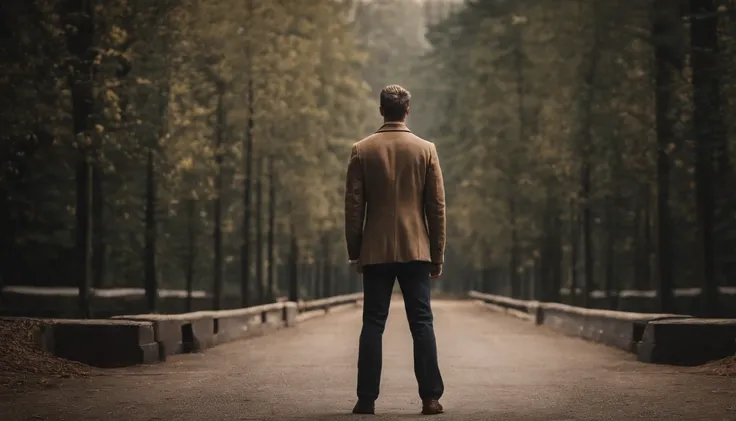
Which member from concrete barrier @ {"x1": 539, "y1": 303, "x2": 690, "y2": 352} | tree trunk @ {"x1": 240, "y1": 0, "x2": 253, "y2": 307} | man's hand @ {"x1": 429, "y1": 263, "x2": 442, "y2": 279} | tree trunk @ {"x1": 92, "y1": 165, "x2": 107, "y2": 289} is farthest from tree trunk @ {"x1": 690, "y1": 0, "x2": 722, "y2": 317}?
tree trunk @ {"x1": 92, "y1": 165, "x2": 107, "y2": 289}

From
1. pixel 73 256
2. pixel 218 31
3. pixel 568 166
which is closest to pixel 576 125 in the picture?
pixel 568 166

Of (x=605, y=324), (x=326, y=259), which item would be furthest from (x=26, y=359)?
(x=326, y=259)

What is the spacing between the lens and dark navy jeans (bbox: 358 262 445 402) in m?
9.71

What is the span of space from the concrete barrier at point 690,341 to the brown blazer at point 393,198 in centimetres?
632

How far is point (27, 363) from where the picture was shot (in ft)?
45.2

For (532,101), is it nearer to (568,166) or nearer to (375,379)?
(568,166)

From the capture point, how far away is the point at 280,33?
126 feet

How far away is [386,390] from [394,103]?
3410 millimetres

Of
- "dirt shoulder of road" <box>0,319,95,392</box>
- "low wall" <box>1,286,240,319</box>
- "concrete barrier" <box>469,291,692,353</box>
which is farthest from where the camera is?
"low wall" <box>1,286,240,319</box>

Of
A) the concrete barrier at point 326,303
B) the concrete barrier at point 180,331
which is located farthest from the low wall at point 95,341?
the concrete barrier at point 326,303

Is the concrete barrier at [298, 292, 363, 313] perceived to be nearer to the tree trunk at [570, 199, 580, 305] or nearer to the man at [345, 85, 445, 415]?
the tree trunk at [570, 199, 580, 305]

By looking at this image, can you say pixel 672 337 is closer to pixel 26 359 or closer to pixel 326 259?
pixel 26 359

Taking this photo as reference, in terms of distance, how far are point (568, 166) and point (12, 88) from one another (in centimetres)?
2440

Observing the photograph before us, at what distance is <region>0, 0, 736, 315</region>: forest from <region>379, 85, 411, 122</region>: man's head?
11748 millimetres
